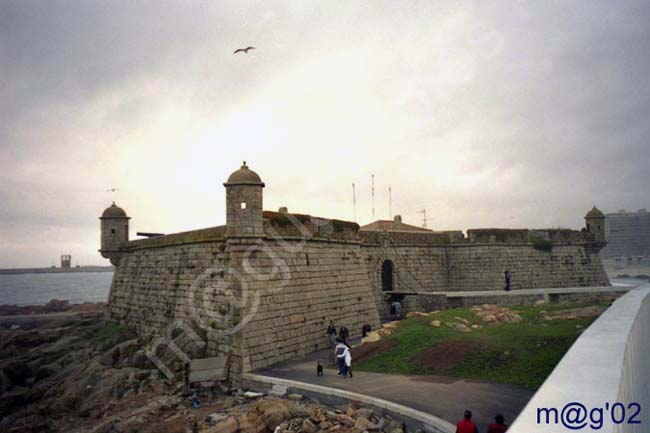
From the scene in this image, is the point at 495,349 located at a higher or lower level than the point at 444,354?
higher

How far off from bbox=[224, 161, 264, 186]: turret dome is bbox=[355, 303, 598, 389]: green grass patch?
7.41m

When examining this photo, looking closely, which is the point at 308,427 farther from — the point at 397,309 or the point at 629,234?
the point at 629,234

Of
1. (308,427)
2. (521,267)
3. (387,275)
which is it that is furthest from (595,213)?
(308,427)

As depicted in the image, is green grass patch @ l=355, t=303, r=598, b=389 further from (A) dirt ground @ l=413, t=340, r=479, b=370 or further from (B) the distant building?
(B) the distant building

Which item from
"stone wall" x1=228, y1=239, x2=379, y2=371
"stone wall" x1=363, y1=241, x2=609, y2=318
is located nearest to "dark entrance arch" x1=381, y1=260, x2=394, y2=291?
"stone wall" x1=363, y1=241, x2=609, y2=318

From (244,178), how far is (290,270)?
4.23 metres

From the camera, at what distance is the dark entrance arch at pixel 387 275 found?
1097 inches

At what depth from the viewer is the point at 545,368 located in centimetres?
1177

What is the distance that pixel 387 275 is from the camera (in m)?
28.2

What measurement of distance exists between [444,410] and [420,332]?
6486mm

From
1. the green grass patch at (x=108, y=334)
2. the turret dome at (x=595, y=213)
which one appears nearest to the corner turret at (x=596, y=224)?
the turret dome at (x=595, y=213)

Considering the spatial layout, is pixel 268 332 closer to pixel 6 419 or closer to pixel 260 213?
pixel 260 213

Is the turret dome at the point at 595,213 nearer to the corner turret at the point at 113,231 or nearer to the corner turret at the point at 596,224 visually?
the corner turret at the point at 596,224

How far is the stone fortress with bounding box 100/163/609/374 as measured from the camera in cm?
1623
